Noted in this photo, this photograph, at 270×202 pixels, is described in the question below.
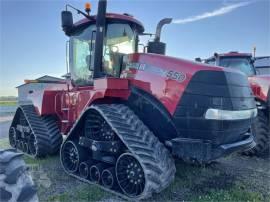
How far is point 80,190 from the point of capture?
3975mm

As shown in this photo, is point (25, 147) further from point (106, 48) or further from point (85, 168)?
point (106, 48)

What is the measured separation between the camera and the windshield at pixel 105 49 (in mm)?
4500

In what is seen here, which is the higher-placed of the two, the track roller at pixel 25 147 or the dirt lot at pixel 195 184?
the dirt lot at pixel 195 184

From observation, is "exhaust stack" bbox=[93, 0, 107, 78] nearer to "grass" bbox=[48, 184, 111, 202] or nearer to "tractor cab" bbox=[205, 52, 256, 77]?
"grass" bbox=[48, 184, 111, 202]

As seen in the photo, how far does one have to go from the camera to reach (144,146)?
3.52m

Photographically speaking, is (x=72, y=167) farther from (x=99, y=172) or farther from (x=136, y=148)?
(x=136, y=148)

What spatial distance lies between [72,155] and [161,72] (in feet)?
7.39

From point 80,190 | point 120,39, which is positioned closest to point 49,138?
point 80,190

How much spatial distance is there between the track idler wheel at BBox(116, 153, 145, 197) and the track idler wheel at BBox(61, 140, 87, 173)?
40.5 inches

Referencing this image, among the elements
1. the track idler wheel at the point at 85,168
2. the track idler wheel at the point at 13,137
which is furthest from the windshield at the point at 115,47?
the track idler wheel at the point at 13,137

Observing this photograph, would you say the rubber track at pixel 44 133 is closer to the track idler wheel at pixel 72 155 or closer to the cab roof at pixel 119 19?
the track idler wheel at pixel 72 155

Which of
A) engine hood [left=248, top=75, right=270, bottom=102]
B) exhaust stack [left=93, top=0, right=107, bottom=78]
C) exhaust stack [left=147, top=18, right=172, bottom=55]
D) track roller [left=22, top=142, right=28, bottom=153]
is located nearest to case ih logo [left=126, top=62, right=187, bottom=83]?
exhaust stack [left=93, top=0, right=107, bottom=78]

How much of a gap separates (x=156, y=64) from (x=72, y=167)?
7.92ft

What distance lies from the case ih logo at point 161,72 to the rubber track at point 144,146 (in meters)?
0.64
